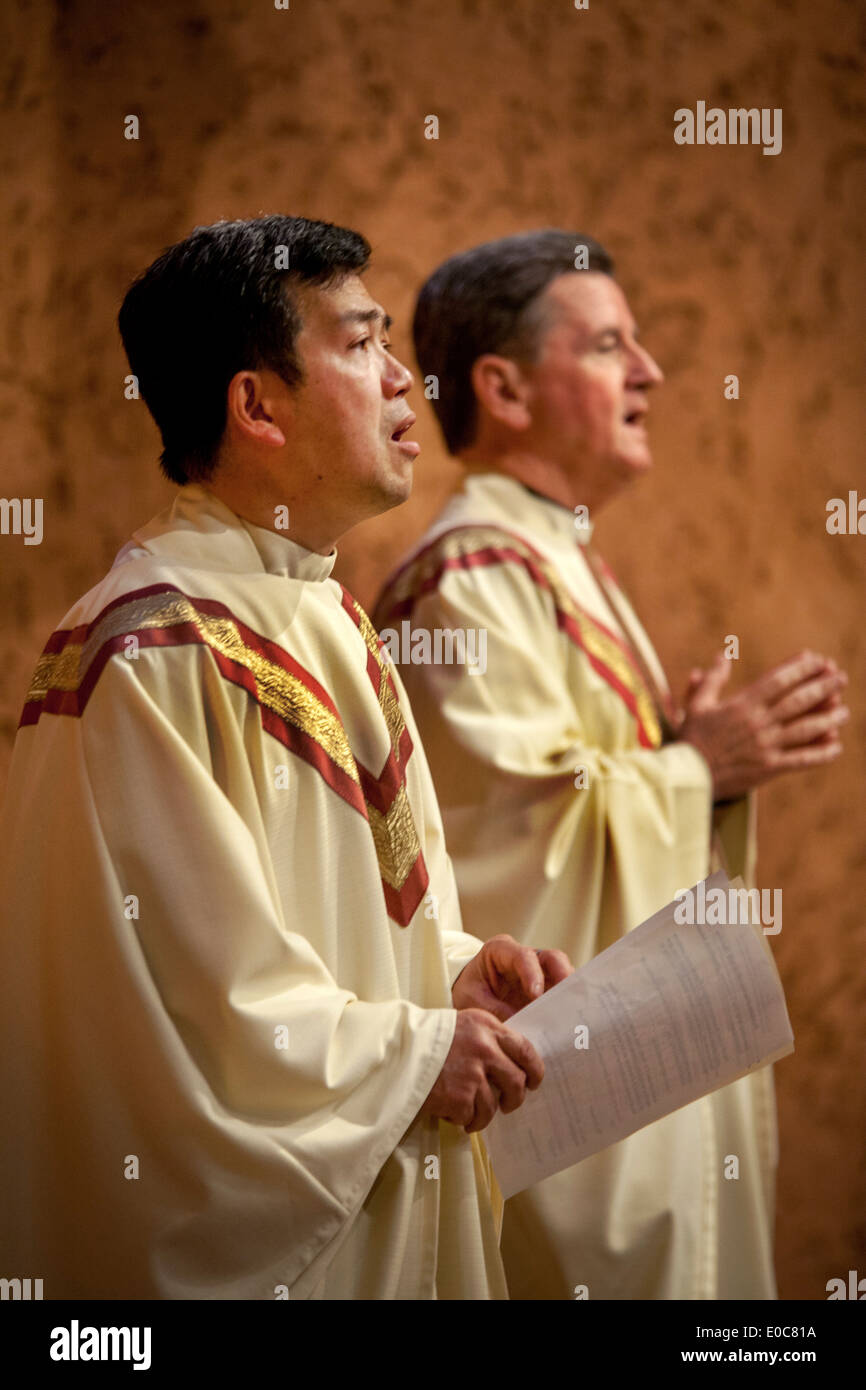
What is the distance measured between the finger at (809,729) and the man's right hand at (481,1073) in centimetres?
131

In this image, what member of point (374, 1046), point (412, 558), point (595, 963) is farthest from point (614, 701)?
point (374, 1046)

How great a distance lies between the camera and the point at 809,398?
12.6 ft

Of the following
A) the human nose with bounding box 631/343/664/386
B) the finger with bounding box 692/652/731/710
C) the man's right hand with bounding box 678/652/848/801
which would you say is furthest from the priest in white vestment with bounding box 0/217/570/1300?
the human nose with bounding box 631/343/664/386

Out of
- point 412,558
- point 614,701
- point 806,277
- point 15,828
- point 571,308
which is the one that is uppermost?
point 806,277

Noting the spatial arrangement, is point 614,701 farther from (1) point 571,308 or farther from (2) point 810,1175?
(2) point 810,1175

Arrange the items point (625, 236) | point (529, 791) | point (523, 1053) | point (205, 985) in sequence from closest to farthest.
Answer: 1. point (205, 985)
2. point (523, 1053)
3. point (529, 791)
4. point (625, 236)

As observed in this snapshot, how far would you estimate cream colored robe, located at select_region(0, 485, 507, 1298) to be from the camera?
1.47 meters

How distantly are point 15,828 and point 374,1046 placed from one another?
444mm

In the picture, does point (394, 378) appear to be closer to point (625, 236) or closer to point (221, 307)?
point (221, 307)

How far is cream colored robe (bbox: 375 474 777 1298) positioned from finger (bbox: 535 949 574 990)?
0.78 metres

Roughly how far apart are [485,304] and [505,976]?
1.61m

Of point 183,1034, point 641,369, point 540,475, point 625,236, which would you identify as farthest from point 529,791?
point 625,236

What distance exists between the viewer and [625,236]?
12.1 ft

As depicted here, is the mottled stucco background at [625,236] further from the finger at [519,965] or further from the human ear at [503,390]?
the finger at [519,965]
